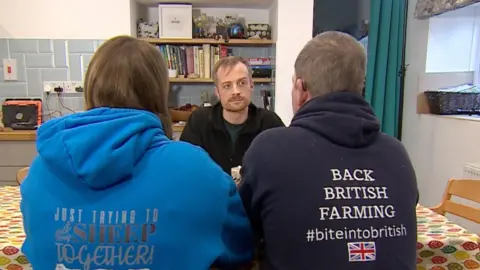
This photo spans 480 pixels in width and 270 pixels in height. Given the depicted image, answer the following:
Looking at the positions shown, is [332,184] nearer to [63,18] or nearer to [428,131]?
[428,131]

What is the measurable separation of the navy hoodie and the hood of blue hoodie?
295mm

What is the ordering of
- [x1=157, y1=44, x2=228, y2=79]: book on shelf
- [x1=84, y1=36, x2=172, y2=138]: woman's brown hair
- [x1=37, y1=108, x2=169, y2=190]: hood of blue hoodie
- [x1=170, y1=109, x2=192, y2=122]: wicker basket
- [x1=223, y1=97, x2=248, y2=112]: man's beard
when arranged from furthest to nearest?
[x1=157, y1=44, x2=228, y2=79]: book on shelf < [x1=170, y1=109, x2=192, y2=122]: wicker basket < [x1=223, y1=97, x2=248, y2=112]: man's beard < [x1=84, y1=36, x2=172, y2=138]: woman's brown hair < [x1=37, y1=108, x2=169, y2=190]: hood of blue hoodie

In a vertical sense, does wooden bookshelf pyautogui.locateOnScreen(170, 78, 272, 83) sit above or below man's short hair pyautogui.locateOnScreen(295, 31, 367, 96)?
below

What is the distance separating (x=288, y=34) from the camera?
3.34 meters

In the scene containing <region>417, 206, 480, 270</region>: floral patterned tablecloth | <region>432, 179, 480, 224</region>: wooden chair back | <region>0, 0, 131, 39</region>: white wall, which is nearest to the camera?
<region>417, 206, 480, 270</region>: floral patterned tablecloth

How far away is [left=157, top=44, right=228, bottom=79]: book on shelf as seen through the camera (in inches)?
139

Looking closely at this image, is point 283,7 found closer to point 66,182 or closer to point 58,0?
point 58,0

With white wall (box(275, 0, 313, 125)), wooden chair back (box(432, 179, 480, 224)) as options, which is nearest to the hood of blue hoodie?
wooden chair back (box(432, 179, 480, 224))

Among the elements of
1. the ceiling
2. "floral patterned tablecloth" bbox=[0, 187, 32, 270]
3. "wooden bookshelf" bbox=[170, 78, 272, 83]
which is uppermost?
the ceiling

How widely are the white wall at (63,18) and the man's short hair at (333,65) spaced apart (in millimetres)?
2510

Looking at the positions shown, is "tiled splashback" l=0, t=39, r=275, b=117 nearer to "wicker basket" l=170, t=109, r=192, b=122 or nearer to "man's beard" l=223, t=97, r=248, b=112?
"wicker basket" l=170, t=109, r=192, b=122

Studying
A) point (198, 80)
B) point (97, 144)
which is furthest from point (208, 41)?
point (97, 144)

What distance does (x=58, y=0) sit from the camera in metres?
3.29

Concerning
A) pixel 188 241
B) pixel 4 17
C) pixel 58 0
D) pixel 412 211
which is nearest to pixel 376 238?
pixel 412 211
